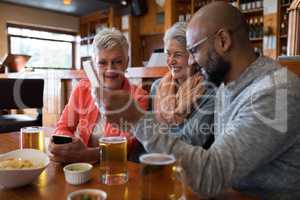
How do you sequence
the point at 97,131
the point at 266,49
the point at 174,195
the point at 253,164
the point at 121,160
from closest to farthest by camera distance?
1. the point at 174,195
2. the point at 253,164
3. the point at 121,160
4. the point at 97,131
5. the point at 266,49

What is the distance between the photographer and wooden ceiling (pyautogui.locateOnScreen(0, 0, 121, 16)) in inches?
241

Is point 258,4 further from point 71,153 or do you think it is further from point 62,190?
point 62,190

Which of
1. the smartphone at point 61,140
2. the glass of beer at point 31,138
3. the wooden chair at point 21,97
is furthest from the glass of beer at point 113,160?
the wooden chair at point 21,97

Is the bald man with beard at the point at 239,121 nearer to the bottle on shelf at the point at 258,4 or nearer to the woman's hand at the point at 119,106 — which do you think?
the woman's hand at the point at 119,106

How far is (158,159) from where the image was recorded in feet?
2.18

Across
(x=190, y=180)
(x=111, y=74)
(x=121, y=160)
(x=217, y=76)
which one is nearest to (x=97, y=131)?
(x=111, y=74)

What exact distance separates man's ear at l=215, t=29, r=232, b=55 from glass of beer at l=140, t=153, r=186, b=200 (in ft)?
1.51

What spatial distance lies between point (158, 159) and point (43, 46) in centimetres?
705

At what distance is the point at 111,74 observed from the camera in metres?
1.44

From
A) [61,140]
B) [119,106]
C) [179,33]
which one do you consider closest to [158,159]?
[119,106]

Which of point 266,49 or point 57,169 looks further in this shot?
point 266,49

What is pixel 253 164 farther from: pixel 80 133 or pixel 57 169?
pixel 80 133

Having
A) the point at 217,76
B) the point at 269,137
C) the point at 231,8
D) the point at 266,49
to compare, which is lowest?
the point at 269,137

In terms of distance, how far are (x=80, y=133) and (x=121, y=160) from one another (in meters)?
0.61
